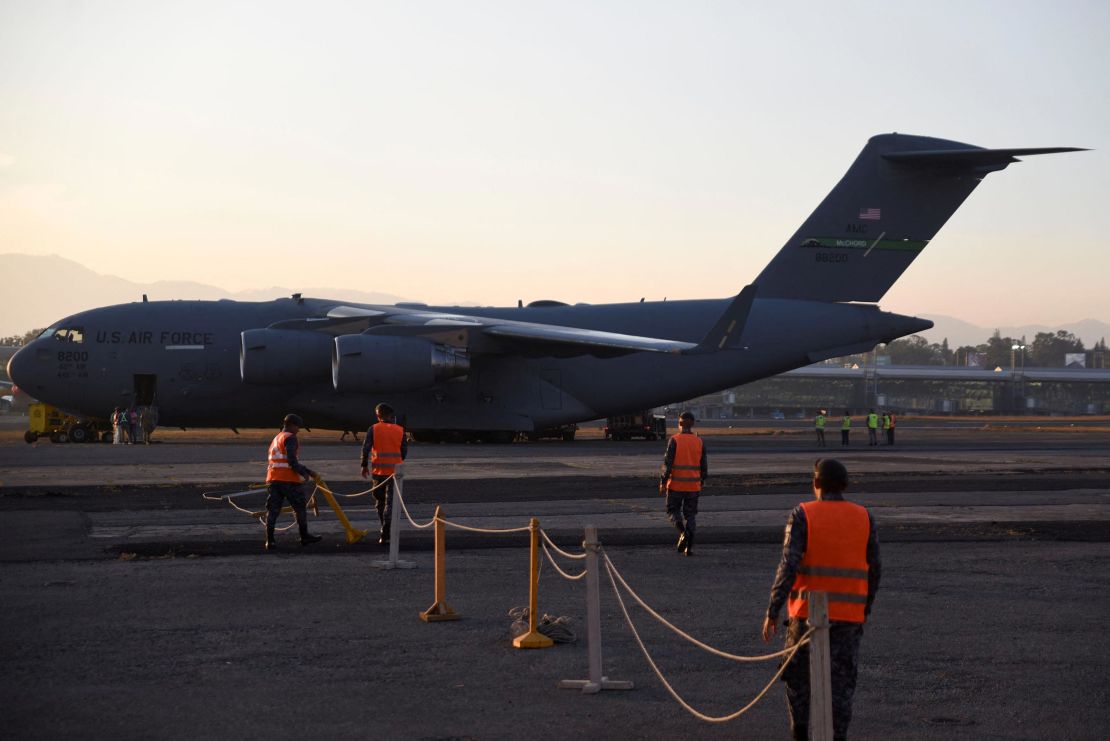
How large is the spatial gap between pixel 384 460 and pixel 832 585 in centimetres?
979

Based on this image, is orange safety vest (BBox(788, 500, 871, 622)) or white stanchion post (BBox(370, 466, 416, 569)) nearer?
orange safety vest (BBox(788, 500, 871, 622))

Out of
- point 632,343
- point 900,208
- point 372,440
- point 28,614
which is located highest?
point 900,208

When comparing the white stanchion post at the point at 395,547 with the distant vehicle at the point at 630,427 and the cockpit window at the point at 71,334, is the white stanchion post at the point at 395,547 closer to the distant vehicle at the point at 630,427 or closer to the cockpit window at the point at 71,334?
the cockpit window at the point at 71,334

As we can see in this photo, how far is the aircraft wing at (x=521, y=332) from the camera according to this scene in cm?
2949

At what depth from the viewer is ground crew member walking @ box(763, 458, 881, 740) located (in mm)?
6234

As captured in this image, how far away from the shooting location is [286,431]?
1499cm

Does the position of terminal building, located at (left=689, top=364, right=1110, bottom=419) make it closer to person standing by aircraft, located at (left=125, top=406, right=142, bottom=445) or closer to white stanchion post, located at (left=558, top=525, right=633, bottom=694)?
person standing by aircraft, located at (left=125, top=406, right=142, bottom=445)

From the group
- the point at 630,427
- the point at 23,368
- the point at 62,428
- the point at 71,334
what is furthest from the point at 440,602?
the point at 630,427

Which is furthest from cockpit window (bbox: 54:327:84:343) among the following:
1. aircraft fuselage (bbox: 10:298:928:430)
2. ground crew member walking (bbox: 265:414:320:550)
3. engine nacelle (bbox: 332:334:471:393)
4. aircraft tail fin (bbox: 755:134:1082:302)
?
ground crew member walking (bbox: 265:414:320:550)

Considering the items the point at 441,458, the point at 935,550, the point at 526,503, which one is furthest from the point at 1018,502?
the point at 441,458

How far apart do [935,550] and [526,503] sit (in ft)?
24.0

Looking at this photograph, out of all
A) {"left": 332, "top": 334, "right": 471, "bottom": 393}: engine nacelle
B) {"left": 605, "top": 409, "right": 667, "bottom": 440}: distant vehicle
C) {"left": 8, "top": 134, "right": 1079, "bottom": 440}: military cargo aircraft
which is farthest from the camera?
{"left": 605, "top": 409, "right": 667, "bottom": 440}: distant vehicle

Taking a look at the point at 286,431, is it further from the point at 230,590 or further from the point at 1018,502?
the point at 1018,502

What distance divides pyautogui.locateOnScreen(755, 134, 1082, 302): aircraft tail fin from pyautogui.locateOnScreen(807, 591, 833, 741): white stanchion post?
103ft
